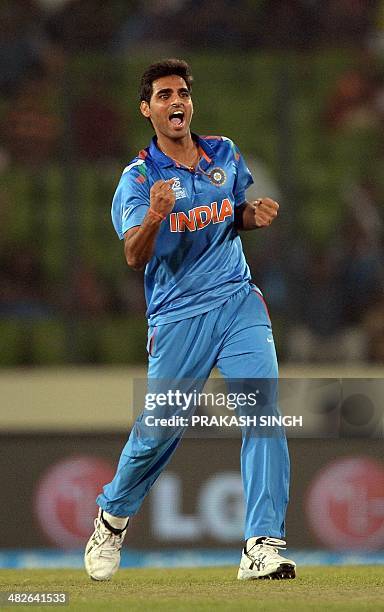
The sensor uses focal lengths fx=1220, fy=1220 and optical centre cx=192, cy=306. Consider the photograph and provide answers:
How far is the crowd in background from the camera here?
8.79 metres

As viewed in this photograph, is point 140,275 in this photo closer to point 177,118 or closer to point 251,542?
point 177,118

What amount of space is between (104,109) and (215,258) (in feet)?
18.1

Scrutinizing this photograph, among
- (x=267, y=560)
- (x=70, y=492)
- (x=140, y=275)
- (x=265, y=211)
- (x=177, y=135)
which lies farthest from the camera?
(x=140, y=275)

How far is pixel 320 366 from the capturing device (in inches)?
328

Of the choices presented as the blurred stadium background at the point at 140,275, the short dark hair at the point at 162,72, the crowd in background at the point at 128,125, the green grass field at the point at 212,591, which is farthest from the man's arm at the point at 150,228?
the crowd in background at the point at 128,125

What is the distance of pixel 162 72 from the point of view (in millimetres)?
4707

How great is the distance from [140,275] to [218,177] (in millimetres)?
4286

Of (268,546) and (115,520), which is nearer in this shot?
(268,546)

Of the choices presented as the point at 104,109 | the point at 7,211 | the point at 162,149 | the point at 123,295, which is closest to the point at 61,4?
the point at 104,109

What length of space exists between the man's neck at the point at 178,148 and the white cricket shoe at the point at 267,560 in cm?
147

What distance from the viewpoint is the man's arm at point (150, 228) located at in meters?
4.28

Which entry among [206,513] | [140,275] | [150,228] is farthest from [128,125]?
[150,228]

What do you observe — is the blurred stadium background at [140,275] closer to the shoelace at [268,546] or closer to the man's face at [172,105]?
the shoelace at [268,546]

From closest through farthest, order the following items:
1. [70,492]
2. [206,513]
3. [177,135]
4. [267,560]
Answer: [267,560] < [177,135] < [206,513] < [70,492]
